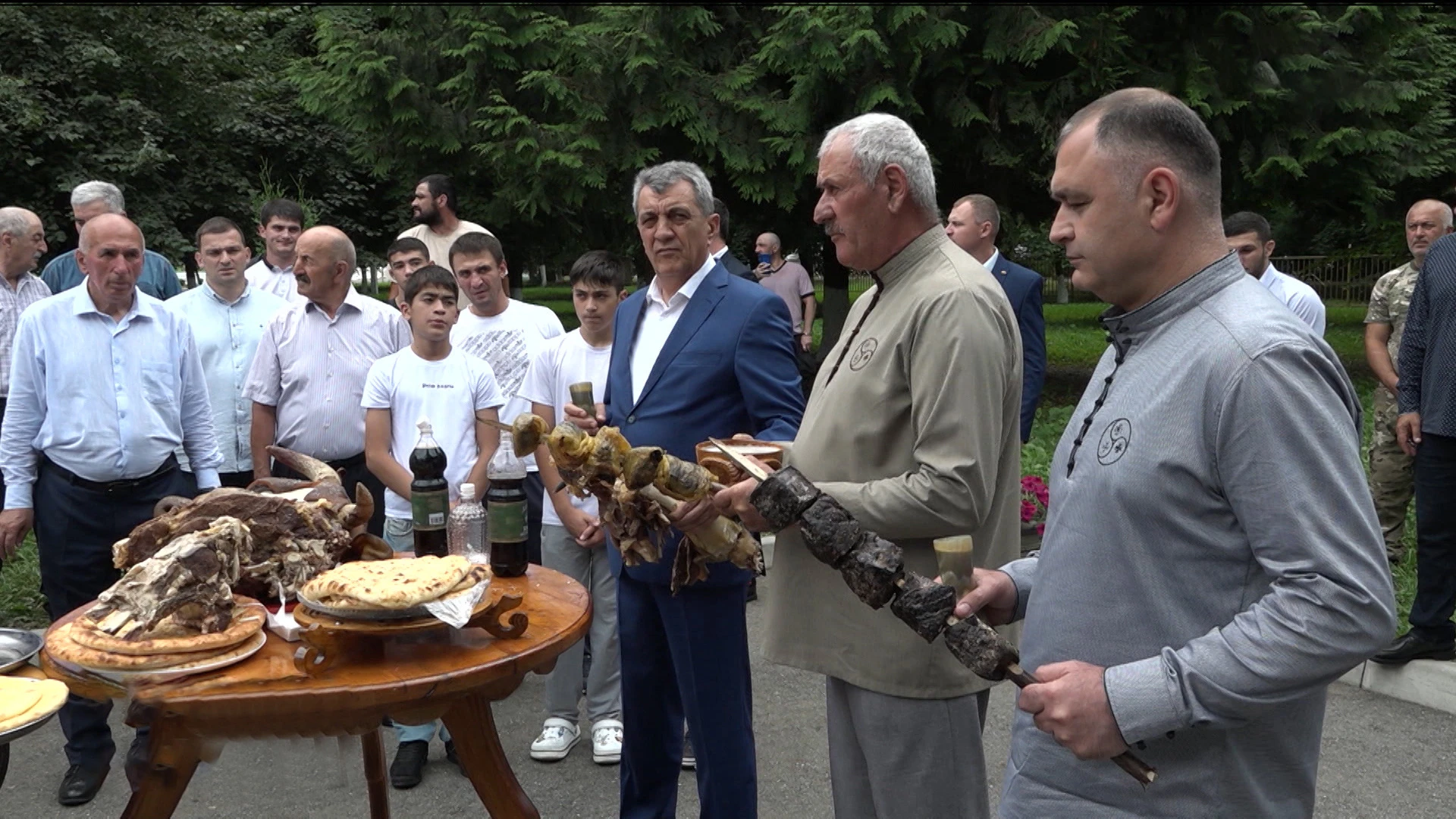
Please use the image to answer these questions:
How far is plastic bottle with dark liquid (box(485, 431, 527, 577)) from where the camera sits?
3.57 m

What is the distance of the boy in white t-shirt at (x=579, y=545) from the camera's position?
16.6ft

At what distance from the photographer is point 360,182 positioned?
1984 cm

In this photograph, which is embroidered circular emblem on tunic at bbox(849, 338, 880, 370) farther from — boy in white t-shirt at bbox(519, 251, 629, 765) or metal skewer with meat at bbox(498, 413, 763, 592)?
boy in white t-shirt at bbox(519, 251, 629, 765)

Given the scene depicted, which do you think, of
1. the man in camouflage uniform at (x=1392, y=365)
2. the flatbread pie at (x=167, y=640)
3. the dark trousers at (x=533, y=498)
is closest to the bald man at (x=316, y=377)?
the dark trousers at (x=533, y=498)

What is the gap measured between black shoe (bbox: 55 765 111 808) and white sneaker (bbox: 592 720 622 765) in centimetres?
199

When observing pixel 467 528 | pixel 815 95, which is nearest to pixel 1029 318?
pixel 467 528

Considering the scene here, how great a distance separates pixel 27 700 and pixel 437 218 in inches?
214

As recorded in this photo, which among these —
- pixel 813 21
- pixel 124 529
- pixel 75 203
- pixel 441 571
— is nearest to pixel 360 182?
pixel 813 21

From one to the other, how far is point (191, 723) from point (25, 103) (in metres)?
16.8

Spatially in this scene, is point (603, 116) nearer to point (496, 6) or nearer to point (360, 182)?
point (496, 6)

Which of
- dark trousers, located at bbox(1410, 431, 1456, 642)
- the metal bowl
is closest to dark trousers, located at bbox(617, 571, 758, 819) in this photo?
the metal bowl

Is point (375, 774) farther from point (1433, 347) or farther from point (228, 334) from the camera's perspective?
point (1433, 347)

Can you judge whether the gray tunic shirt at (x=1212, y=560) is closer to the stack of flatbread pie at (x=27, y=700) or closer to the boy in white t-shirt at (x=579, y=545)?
the stack of flatbread pie at (x=27, y=700)

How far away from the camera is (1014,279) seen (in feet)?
22.9
